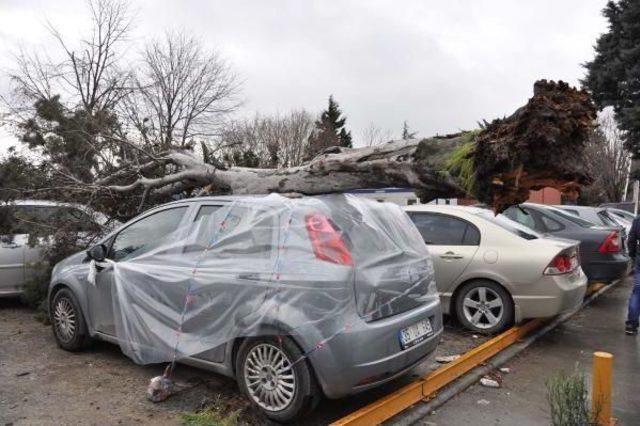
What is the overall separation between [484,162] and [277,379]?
209cm

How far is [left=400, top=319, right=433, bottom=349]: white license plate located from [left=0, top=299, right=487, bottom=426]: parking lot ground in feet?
2.06

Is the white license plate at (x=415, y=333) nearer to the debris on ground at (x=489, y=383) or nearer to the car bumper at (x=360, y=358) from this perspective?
the car bumper at (x=360, y=358)

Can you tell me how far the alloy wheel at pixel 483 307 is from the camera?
21.6 ft

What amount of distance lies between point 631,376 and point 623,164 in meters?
37.7

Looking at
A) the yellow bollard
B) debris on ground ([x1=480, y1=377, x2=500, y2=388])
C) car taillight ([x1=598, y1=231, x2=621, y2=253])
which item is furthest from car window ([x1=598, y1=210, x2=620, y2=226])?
the yellow bollard

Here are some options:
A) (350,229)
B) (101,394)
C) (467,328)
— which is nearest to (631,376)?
(467,328)

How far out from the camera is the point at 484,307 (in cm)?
662

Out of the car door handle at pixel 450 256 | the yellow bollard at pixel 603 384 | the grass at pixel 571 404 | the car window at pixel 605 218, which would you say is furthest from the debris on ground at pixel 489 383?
the car window at pixel 605 218

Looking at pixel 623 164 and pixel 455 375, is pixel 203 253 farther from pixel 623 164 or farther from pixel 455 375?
pixel 623 164

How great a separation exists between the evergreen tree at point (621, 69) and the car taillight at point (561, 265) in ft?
68.9

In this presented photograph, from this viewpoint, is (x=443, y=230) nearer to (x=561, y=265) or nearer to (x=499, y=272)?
(x=499, y=272)

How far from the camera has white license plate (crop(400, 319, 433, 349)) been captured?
408 centimetres

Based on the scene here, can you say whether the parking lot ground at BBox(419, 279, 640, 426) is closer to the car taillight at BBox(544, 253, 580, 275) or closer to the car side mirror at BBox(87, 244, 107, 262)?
the car taillight at BBox(544, 253, 580, 275)

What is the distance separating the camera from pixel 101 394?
15.0 feet
